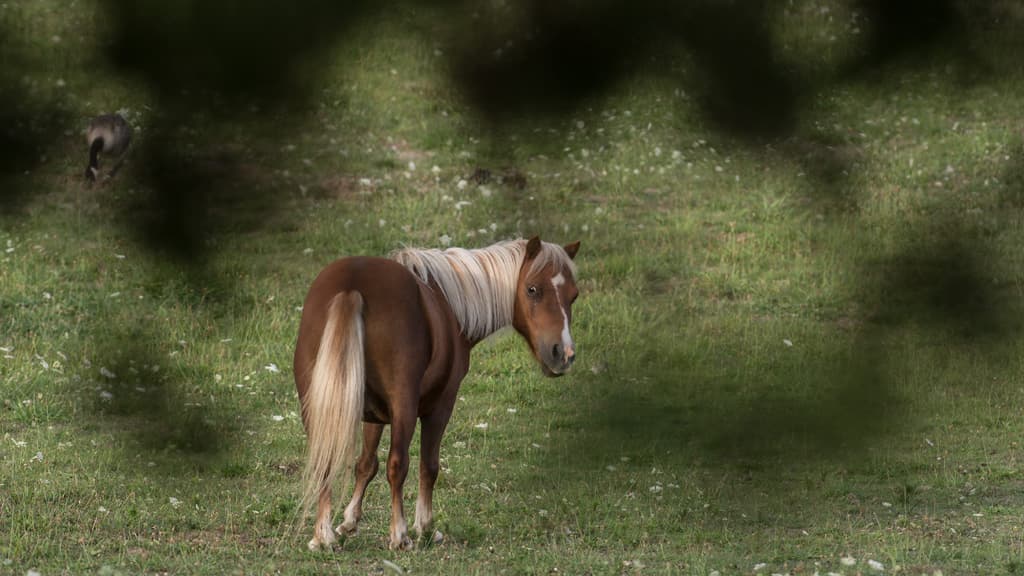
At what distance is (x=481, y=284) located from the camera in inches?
218

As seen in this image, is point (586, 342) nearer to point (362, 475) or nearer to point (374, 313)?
point (362, 475)

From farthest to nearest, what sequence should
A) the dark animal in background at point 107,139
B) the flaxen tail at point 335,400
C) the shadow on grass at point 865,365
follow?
1. the flaxen tail at point 335,400
2. the shadow on grass at point 865,365
3. the dark animal in background at point 107,139

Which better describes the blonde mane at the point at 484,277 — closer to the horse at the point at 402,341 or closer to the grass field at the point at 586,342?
the horse at the point at 402,341

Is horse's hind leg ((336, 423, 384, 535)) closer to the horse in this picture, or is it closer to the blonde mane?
the horse

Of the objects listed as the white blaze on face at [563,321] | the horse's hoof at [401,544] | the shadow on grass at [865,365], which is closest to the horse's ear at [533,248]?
the white blaze on face at [563,321]

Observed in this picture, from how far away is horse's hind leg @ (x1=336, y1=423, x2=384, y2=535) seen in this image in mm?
5301

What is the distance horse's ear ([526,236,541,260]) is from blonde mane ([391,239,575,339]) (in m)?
0.02

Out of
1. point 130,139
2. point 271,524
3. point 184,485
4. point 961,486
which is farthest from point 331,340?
point 961,486

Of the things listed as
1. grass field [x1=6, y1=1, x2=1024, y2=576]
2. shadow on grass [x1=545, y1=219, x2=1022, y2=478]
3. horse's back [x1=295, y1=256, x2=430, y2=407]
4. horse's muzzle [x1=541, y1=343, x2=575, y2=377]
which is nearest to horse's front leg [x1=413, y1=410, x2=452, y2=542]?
grass field [x1=6, y1=1, x2=1024, y2=576]

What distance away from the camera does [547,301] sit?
552 centimetres

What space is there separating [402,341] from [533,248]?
2.65 feet

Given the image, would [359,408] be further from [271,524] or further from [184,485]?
[184,485]

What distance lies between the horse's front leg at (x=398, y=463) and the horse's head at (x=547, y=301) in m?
0.69

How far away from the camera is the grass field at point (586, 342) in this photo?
1.61m
